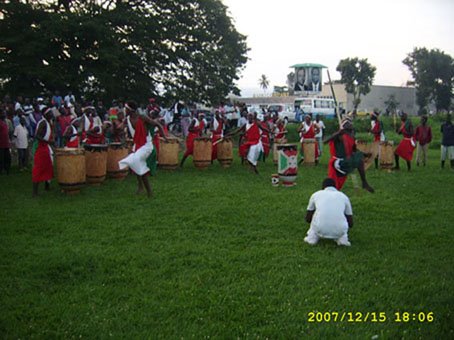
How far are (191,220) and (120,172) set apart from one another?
4.88m

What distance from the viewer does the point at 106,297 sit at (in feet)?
16.8

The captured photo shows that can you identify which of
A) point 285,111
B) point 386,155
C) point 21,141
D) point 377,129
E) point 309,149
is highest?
point 285,111

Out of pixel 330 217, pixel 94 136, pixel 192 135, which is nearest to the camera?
pixel 330 217

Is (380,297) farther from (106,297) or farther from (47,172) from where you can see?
(47,172)

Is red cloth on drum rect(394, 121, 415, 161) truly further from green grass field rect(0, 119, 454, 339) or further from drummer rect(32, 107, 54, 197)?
drummer rect(32, 107, 54, 197)

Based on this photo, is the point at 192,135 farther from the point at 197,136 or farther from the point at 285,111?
the point at 285,111

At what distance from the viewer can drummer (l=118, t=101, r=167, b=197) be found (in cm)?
1024

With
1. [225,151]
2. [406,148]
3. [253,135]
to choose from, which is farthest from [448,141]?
[225,151]

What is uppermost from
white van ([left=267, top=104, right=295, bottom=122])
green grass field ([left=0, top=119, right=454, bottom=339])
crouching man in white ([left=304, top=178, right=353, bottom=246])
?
white van ([left=267, top=104, right=295, bottom=122])

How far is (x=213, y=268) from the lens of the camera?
6.01m

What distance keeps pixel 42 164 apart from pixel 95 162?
145 cm

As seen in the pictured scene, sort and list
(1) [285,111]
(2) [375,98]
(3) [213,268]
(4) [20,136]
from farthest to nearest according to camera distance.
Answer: (2) [375,98] < (1) [285,111] < (4) [20,136] < (3) [213,268]

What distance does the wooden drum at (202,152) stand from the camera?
14.8m

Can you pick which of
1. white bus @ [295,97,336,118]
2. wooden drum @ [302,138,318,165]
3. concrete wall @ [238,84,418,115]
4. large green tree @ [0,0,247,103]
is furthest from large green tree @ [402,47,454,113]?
wooden drum @ [302,138,318,165]
